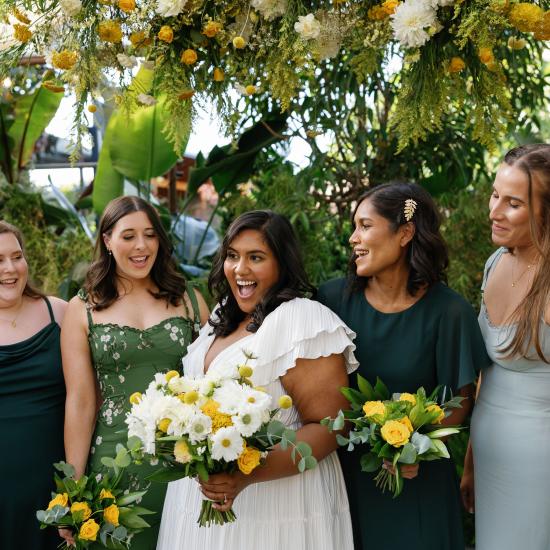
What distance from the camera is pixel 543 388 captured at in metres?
2.80

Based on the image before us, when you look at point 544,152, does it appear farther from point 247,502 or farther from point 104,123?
point 104,123

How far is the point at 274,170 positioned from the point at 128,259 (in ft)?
8.72

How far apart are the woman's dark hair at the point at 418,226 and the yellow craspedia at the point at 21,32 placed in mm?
1328

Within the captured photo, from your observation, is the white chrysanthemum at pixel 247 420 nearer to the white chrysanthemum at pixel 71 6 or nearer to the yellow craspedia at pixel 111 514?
the yellow craspedia at pixel 111 514

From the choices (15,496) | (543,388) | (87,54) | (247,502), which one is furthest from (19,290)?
(543,388)

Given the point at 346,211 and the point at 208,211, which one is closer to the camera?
the point at 346,211

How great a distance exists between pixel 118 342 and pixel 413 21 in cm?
163

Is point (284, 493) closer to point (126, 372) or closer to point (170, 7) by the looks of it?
point (126, 372)

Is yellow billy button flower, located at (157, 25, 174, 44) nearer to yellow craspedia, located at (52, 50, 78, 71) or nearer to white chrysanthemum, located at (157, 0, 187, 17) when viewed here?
white chrysanthemum, located at (157, 0, 187, 17)

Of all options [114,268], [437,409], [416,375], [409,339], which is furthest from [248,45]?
[437,409]

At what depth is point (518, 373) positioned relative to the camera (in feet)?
9.34

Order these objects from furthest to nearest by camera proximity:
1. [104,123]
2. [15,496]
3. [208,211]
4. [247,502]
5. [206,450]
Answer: [208,211], [104,123], [15,496], [247,502], [206,450]

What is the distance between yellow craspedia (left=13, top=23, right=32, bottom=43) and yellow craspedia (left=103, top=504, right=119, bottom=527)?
5.38 ft

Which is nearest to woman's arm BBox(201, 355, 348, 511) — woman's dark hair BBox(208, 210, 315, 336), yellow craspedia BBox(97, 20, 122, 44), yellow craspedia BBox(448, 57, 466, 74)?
woman's dark hair BBox(208, 210, 315, 336)
